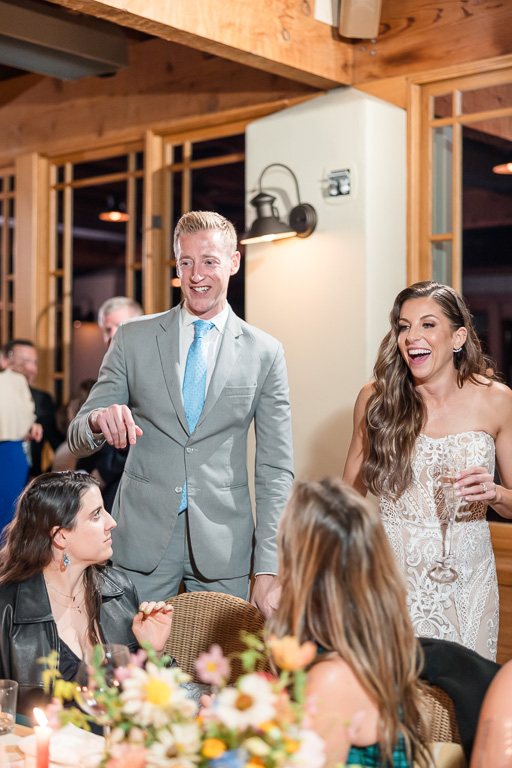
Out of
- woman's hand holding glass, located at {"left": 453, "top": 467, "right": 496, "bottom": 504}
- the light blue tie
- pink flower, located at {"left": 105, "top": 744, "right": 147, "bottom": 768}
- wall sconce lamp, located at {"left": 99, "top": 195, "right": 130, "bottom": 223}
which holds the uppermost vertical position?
wall sconce lamp, located at {"left": 99, "top": 195, "right": 130, "bottom": 223}

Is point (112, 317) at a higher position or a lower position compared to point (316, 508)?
higher

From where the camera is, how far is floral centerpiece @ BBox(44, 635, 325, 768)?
0.97 meters

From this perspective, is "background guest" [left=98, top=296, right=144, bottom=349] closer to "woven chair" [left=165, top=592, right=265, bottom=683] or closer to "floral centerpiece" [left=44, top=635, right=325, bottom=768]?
"woven chair" [left=165, top=592, right=265, bottom=683]

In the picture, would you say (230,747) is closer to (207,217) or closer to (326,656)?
(326,656)

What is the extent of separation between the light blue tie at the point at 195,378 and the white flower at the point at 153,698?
1558 millimetres

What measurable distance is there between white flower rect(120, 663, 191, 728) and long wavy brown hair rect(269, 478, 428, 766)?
373mm

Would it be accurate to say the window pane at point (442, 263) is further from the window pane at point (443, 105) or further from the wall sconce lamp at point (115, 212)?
the wall sconce lamp at point (115, 212)

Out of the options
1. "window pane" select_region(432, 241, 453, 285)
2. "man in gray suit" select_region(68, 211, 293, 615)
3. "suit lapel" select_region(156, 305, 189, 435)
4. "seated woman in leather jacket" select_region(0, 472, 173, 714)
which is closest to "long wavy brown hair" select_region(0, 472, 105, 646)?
"seated woman in leather jacket" select_region(0, 472, 173, 714)

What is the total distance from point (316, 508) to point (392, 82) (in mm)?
3100

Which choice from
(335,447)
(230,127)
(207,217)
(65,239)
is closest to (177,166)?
(230,127)

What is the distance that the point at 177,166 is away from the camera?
5.11 metres

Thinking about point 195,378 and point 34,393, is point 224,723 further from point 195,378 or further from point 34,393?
point 34,393

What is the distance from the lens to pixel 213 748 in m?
0.97

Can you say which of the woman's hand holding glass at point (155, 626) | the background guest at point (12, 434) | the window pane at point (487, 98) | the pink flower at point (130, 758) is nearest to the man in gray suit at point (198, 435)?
the woman's hand holding glass at point (155, 626)
